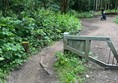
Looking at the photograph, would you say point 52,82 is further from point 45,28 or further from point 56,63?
point 45,28

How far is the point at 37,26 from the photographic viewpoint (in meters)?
10.4

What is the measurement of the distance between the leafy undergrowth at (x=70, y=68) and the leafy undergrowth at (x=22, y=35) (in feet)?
4.35

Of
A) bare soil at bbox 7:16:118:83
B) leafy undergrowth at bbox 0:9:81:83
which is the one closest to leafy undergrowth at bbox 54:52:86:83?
bare soil at bbox 7:16:118:83

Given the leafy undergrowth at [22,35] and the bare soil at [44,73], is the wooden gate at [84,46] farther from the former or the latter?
the leafy undergrowth at [22,35]

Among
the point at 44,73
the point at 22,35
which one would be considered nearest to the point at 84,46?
the point at 44,73

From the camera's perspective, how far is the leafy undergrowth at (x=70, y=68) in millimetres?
5975

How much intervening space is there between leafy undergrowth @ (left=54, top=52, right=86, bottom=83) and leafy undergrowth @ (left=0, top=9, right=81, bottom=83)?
4.35 ft

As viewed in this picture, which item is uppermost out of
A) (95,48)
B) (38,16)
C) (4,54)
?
(38,16)

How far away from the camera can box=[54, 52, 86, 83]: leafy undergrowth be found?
5975 millimetres

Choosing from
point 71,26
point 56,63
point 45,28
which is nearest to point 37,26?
point 45,28

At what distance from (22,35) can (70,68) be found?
9.87 ft

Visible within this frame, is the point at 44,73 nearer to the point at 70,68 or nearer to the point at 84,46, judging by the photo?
the point at 70,68

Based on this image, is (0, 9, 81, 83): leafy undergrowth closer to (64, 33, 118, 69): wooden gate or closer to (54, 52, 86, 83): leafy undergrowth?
(54, 52, 86, 83): leafy undergrowth

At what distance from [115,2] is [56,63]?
2822 centimetres
